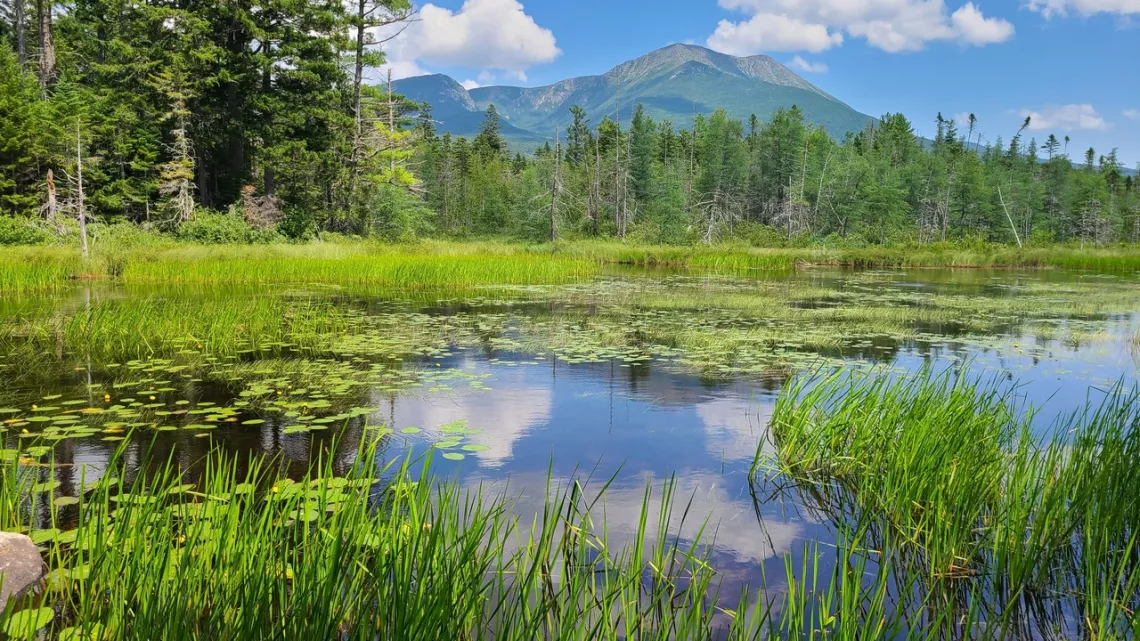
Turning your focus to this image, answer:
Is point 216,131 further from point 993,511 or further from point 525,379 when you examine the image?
point 993,511

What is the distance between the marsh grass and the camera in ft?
11.2

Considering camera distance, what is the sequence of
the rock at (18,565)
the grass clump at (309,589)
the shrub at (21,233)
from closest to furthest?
the grass clump at (309,589) < the rock at (18,565) < the shrub at (21,233)

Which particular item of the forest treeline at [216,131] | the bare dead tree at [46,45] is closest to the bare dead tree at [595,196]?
the forest treeline at [216,131]

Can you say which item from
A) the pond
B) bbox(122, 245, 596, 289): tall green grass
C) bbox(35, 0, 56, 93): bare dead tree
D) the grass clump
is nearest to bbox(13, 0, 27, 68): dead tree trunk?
bbox(35, 0, 56, 93): bare dead tree

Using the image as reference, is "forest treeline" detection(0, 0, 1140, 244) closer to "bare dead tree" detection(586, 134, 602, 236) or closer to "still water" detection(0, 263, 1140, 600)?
"bare dead tree" detection(586, 134, 602, 236)

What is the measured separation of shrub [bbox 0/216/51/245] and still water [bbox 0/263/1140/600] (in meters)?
11.5

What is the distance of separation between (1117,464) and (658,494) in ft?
9.14

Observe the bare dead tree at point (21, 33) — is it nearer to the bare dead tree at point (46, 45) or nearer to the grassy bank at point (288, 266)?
the bare dead tree at point (46, 45)

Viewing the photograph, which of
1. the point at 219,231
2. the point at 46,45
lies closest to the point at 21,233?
the point at 219,231

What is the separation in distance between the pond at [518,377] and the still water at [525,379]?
3cm

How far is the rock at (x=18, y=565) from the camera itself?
2977 mm

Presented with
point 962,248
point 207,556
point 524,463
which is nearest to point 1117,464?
point 524,463

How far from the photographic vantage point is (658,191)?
62.7m

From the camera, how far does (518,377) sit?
901cm
